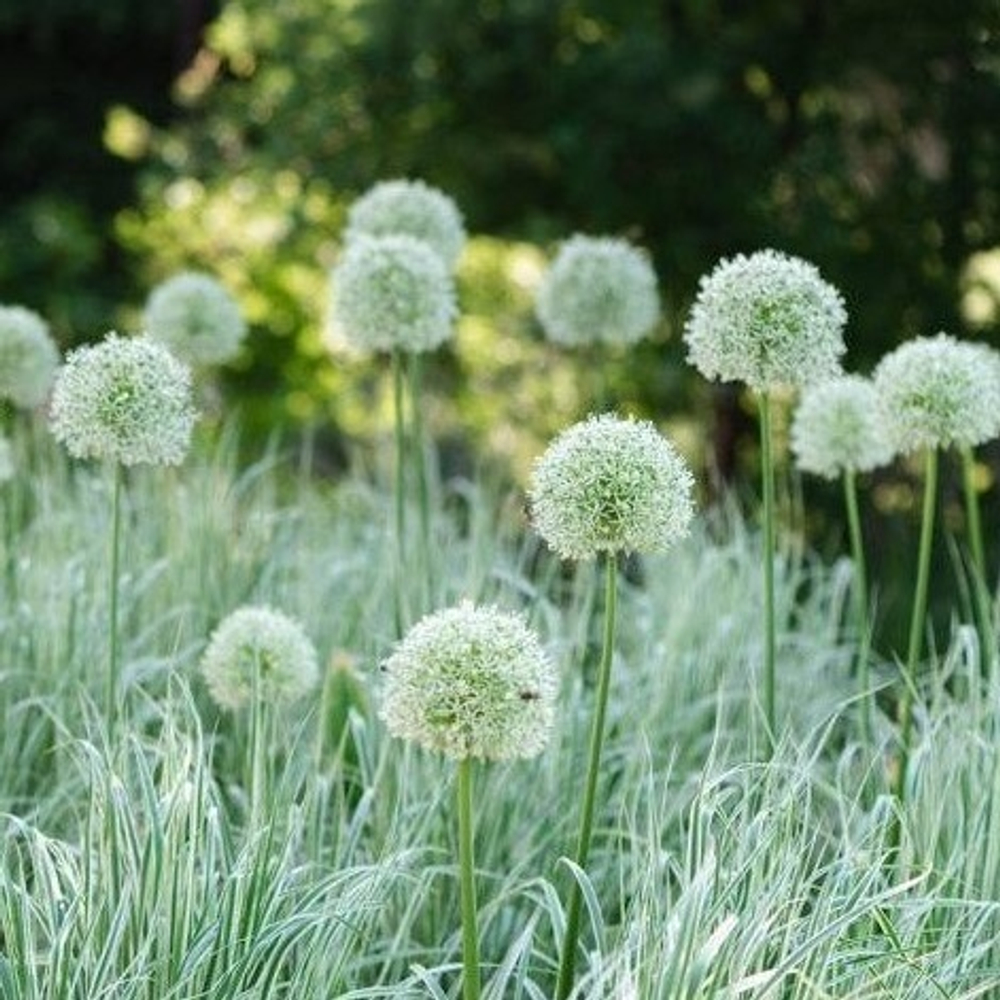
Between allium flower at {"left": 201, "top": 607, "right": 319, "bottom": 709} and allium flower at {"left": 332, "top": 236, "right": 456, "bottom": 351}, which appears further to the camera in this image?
allium flower at {"left": 332, "top": 236, "right": 456, "bottom": 351}

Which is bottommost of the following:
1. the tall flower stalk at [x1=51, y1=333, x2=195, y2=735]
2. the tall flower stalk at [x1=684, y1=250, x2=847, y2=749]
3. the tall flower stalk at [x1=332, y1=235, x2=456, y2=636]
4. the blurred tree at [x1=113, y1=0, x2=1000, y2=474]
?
the tall flower stalk at [x1=51, y1=333, x2=195, y2=735]

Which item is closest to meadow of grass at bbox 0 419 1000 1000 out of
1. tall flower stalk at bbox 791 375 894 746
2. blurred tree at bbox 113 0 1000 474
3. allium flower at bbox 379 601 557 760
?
allium flower at bbox 379 601 557 760

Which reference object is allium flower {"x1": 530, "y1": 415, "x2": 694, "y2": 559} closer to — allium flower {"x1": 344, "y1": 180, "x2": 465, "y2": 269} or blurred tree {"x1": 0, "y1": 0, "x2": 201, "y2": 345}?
allium flower {"x1": 344, "y1": 180, "x2": 465, "y2": 269}

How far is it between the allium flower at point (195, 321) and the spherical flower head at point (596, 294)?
709mm

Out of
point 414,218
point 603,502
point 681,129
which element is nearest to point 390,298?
point 414,218

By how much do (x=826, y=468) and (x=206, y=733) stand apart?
125 centimetres

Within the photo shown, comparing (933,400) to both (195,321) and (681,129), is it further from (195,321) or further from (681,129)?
(681,129)

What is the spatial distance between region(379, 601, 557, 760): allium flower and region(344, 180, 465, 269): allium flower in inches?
89.7

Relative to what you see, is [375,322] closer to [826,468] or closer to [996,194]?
[826,468]

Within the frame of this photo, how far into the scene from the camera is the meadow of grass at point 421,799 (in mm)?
2443

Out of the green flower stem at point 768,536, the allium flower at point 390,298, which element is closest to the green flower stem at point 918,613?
the green flower stem at point 768,536

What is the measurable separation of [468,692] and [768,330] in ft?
2.86

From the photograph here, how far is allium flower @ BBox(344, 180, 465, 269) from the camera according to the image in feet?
14.5

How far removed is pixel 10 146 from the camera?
10562 mm
